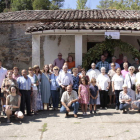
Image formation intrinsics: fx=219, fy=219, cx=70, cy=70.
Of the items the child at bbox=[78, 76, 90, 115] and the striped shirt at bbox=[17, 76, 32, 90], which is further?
the child at bbox=[78, 76, 90, 115]

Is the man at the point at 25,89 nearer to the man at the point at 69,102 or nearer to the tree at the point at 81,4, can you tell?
the man at the point at 69,102

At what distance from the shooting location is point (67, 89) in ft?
22.2

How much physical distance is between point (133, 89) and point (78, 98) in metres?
1.96

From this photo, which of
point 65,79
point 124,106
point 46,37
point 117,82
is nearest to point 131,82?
point 117,82

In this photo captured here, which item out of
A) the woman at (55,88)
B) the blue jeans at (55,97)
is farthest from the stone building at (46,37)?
the blue jeans at (55,97)

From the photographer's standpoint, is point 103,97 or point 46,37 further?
point 46,37

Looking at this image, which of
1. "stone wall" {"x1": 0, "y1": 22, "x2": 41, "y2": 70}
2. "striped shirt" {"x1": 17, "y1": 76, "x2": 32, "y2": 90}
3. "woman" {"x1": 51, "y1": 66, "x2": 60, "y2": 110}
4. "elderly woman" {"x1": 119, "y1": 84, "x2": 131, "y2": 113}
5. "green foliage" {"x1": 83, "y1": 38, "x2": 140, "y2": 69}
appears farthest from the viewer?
"stone wall" {"x1": 0, "y1": 22, "x2": 41, "y2": 70}

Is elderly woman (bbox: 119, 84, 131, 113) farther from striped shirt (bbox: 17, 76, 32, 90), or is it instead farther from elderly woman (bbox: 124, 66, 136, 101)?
striped shirt (bbox: 17, 76, 32, 90)

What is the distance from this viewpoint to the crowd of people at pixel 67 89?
22.1 ft

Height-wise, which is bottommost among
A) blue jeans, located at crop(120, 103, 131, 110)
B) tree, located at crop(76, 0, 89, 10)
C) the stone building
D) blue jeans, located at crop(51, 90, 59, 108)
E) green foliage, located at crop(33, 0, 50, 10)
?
blue jeans, located at crop(120, 103, 131, 110)

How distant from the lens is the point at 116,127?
5648 millimetres

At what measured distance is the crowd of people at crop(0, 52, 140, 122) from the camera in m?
6.73

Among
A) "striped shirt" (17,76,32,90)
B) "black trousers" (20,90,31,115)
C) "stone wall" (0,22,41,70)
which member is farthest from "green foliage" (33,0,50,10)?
"black trousers" (20,90,31,115)

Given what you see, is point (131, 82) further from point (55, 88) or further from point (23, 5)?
point (23, 5)
